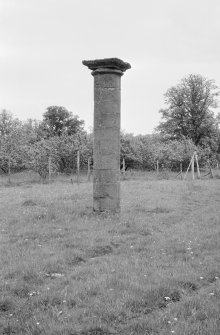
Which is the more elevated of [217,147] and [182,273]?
[217,147]

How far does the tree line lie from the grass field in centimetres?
1864

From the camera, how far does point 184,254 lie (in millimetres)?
7059

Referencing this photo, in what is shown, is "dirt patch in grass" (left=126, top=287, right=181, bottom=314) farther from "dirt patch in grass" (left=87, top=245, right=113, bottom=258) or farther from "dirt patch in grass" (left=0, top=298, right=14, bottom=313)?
"dirt patch in grass" (left=87, top=245, right=113, bottom=258)

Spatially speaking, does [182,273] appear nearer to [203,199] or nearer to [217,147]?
[203,199]

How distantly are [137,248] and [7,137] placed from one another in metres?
31.8

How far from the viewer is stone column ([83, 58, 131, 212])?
11047 millimetres

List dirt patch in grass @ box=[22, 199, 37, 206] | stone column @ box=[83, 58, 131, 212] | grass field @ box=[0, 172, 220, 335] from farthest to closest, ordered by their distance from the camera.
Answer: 1. dirt patch in grass @ box=[22, 199, 37, 206]
2. stone column @ box=[83, 58, 131, 212]
3. grass field @ box=[0, 172, 220, 335]

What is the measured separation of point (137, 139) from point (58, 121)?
11.8 m

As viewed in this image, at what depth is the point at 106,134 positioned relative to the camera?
11.1m

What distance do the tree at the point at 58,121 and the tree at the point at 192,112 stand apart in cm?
1248

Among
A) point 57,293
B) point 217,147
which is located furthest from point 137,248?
point 217,147

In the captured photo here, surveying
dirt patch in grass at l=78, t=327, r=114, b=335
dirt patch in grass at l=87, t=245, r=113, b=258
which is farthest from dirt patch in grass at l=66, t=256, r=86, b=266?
dirt patch in grass at l=78, t=327, r=114, b=335

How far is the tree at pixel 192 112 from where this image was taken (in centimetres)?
5425

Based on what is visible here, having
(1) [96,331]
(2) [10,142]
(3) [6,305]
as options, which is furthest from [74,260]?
(2) [10,142]
